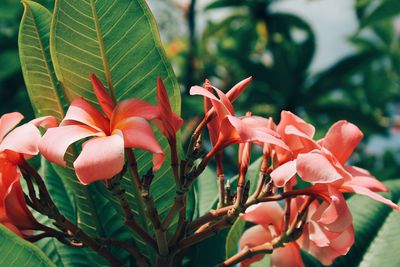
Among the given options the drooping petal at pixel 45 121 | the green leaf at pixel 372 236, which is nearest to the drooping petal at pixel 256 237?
the green leaf at pixel 372 236

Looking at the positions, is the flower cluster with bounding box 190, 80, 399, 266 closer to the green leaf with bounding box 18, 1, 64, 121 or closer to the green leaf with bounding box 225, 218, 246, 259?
the green leaf with bounding box 225, 218, 246, 259

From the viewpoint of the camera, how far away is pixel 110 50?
0.87m

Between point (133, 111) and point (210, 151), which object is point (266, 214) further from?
point (133, 111)

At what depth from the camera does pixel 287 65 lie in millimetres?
3281

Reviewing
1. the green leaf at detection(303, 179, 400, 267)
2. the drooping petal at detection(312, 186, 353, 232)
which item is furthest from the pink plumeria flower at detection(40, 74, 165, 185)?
the green leaf at detection(303, 179, 400, 267)

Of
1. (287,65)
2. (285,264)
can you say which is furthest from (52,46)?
(287,65)

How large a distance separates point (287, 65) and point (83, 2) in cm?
253

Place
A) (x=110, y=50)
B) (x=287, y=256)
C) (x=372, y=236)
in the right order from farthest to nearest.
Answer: (x=372, y=236), (x=287, y=256), (x=110, y=50)

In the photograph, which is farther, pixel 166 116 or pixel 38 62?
pixel 38 62

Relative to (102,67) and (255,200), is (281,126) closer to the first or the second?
(255,200)

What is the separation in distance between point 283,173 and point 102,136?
0.76 feet

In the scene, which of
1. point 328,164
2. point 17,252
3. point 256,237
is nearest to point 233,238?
point 256,237

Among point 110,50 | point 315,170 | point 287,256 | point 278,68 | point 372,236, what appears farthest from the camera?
point 278,68

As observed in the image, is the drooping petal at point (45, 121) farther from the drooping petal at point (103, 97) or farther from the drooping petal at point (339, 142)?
the drooping petal at point (339, 142)
